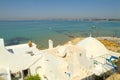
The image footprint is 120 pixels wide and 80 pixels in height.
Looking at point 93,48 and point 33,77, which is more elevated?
→ point 93,48

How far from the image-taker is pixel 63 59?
18.7 m

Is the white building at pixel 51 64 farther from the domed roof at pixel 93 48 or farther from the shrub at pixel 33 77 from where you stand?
the domed roof at pixel 93 48

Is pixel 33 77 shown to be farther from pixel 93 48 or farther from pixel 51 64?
pixel 93 48

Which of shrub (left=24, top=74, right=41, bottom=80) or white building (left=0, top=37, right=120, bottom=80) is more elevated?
white building (left=0, top=37, right=120, bottom=80)

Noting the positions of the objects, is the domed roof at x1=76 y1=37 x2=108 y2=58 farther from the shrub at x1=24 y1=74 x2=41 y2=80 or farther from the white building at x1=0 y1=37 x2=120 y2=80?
the shrub at x1=24 y1=74 x2=41 y2=80

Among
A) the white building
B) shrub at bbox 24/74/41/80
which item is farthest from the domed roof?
shrub at bbox 24/74/41/80

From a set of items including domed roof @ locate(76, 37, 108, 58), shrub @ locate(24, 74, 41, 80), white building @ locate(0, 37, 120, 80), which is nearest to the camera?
white building @ locate(0, 37, 120, 80)

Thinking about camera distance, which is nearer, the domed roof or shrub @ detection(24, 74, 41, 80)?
shrub @ detection(24, 74, 41, 80)

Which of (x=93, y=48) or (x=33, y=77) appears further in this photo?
(x=93, y=48)

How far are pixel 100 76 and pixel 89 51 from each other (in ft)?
12.8

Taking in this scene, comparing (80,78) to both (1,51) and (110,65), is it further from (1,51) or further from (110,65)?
(1,51)

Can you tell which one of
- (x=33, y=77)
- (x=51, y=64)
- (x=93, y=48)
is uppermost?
(x=93, y=48)

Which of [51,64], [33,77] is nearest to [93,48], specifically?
[51,64]

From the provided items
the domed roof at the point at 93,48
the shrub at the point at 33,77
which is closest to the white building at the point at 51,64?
the shrub at the point at 33,77
